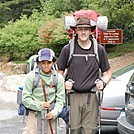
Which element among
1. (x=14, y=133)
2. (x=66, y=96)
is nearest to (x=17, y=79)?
(x=14, y=133)

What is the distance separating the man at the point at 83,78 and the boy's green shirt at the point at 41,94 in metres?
0.15

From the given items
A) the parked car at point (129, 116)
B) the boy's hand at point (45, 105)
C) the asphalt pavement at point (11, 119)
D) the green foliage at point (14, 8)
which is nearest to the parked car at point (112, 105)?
the asphalt pavement at point (11, 119)

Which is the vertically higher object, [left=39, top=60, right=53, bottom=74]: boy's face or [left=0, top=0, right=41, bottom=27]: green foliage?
[left=0, top=0, right=41, bottom=27]: green foliage

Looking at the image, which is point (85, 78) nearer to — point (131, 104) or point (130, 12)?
point (131, 104)

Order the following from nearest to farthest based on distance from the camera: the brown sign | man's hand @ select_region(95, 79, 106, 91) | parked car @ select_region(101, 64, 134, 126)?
man's hand @ select_region(95, 79, 106, 91)
parked car @ select_region(101, 64, 134, 126)
the brown sign

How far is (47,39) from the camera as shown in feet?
75.3

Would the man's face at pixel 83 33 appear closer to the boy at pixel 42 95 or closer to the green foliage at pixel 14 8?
the boy at pixel 42 95

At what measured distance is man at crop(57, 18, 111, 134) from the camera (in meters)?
4.95

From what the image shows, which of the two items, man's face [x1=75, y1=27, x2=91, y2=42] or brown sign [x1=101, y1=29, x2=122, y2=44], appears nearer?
man's face [x1=75, y1=27, x2=91, y2=42]

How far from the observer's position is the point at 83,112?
5.05m

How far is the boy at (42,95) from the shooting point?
4.73m

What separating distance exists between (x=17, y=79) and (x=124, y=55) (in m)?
6.82

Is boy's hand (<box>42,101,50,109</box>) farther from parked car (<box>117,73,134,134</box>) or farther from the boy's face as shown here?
parked car (<box>117,73,134,134</box>)

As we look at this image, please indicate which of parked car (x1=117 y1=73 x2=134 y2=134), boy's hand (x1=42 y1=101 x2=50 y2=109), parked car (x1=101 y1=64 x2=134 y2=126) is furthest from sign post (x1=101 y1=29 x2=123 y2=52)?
boy's hand (x1=42 y1=101 x2=50 y2=109)
